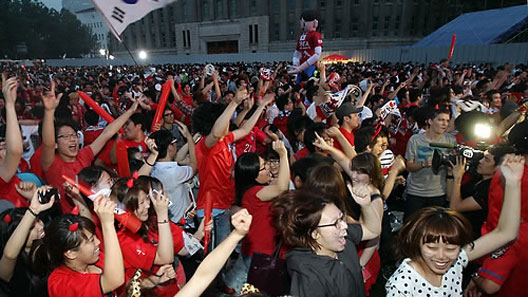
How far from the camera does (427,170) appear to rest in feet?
13.3

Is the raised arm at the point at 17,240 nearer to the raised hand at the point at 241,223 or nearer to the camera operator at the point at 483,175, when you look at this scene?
the raised hand at the point at 241,223

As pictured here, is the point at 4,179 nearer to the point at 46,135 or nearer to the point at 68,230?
the point at 46,135

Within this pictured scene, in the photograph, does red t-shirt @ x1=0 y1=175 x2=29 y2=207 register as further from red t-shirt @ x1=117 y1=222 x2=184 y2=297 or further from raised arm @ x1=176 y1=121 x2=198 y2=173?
raised arm @ x1=176 y1=121 x2=198 y2=173

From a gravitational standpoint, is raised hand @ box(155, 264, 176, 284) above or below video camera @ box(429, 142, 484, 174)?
below

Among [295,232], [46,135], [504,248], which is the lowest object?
[504,248]

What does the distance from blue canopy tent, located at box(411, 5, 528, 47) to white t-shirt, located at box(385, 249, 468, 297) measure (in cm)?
2650

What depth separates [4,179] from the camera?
3.04 metres

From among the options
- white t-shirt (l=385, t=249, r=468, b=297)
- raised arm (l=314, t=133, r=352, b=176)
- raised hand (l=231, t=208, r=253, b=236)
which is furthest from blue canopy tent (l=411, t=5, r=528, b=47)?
raised hand (l=231, t=208, r=253, b=236)

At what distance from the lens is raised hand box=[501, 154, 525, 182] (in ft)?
7.25

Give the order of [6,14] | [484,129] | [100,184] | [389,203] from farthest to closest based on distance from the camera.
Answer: [6,14], [389,203], [484,129], [100,184]

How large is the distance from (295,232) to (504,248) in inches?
59.0

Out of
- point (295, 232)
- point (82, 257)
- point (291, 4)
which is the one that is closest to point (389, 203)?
point (295, 232)

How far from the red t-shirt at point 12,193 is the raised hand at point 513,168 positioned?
3748 millimetres

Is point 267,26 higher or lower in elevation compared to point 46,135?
higher
